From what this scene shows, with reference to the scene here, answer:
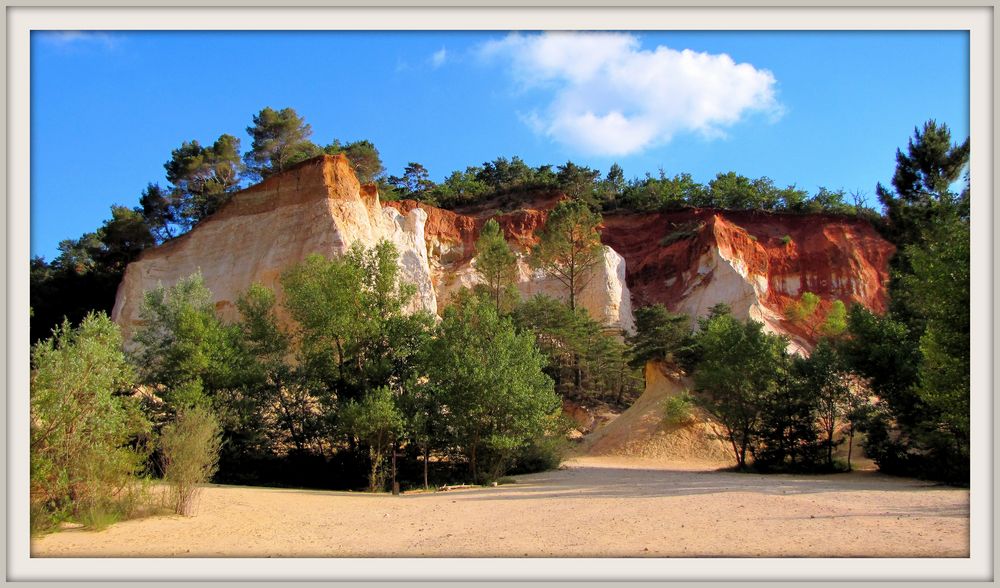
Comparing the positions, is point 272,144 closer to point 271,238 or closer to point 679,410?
point 271,238

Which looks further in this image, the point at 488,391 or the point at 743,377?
the point at 743,377

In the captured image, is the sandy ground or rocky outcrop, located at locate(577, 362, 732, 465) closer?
the sandy ground

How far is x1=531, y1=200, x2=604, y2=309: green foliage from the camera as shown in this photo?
44.1m

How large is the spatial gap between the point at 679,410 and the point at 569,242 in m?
19.2

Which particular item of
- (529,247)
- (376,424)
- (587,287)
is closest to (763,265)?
(587,287)

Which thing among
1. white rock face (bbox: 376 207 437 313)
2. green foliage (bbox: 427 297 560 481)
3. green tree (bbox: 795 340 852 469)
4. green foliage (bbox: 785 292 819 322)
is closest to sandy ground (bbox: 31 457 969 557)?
green foliage (bbox: 427 297 560 481)

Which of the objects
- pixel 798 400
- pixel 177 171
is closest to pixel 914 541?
pixel 798 400

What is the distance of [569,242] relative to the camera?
4422 centimetres

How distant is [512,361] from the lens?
20.3 m

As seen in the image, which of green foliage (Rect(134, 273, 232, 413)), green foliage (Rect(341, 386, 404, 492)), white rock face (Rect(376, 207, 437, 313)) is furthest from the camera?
white rock face (Rect(376, 207, 437, 313))

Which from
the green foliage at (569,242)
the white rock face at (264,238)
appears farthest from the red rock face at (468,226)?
the white rock face at (264,238)

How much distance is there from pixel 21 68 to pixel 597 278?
142ft

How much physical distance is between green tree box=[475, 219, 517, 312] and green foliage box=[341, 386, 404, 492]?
22343mm

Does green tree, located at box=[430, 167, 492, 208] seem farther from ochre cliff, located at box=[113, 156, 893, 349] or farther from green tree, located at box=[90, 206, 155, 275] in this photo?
green tree, located at box=[90, 206, 155, 275]
